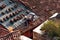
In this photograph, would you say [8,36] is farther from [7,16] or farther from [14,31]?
[7,16]

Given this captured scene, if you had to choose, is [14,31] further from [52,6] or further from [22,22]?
[52,6]

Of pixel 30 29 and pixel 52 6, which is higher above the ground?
pixel 52 6

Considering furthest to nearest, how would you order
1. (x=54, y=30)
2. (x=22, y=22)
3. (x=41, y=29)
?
1. (x=22, y=22)
2. (x=41, y=29)
3. (x=54, y=30)

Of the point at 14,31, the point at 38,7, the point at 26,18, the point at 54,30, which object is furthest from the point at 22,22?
the point at 54,30

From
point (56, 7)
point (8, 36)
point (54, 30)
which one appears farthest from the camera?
point (56, 7)

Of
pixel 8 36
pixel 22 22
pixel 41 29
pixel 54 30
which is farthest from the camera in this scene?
pixel 22 22

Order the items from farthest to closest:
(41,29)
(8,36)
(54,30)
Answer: (8,36) < (41,29) < (54,30)

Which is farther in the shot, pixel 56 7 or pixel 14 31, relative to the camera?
pixel 56 7

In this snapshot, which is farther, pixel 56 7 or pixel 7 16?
pixel 56 7


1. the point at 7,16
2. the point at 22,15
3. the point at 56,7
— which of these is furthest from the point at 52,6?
the point at 7,16
